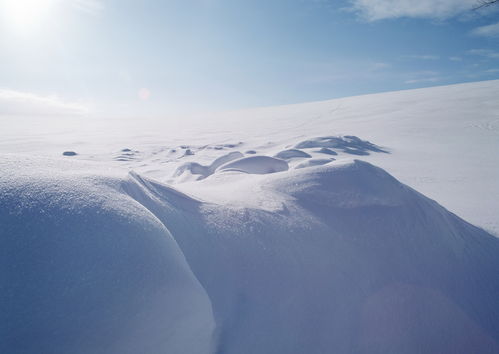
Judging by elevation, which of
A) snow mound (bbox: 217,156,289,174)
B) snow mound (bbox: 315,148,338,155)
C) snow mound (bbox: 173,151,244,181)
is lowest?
snow mound (bbox: 315,148,338,155)

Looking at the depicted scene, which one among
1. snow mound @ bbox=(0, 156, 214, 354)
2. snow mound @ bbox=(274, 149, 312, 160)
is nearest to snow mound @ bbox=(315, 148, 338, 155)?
snow mound @ bbox=(274, 149, 312, 160)

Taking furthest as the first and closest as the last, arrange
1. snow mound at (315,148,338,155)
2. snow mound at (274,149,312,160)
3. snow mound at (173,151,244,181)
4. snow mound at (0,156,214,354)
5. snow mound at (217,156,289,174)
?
1. snow mound at (315,148,338,155)
2. snow mound at (274,149,312,160)
3. snow mound at (173,151,244,181)
4. snow mound at (217,156,289,174)
5. snow mound at (0,156,214,354)

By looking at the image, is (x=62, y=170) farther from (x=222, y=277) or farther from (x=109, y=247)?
(x=222, y=277)

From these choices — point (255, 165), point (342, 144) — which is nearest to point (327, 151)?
point (342, 144)

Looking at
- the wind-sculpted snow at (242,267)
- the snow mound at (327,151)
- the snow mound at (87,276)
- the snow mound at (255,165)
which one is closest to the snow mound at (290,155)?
the snow mound at (327,151)

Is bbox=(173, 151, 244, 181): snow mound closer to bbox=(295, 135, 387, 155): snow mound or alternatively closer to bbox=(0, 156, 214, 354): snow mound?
bbox=(0, 156, 214, 354): snow mound

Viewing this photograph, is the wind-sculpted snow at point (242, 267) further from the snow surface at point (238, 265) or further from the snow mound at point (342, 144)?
the snow mound at point (342, 144)
